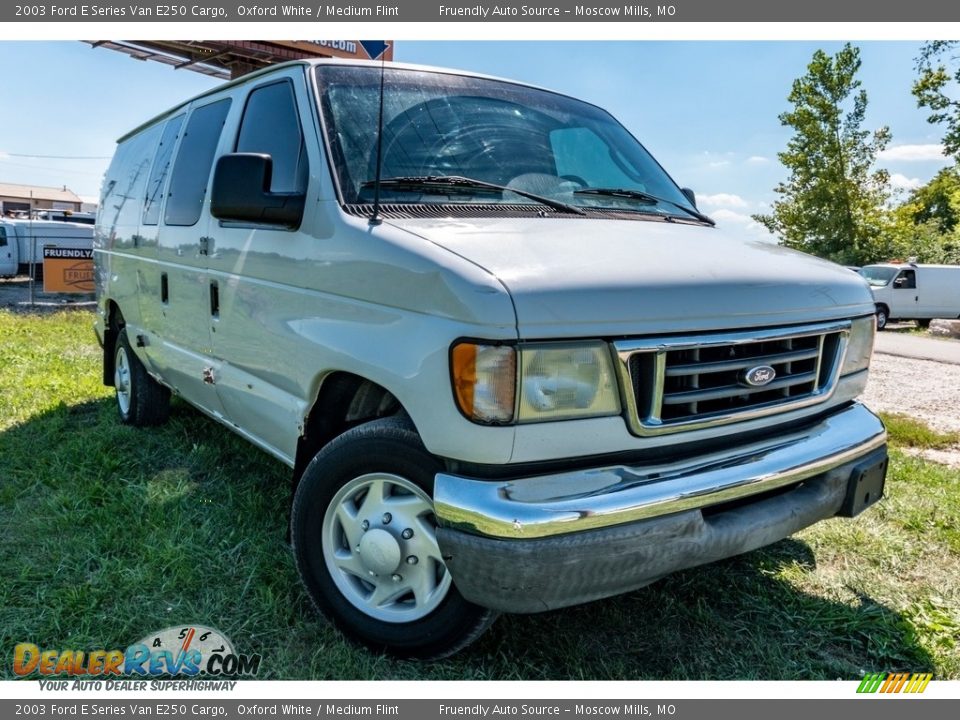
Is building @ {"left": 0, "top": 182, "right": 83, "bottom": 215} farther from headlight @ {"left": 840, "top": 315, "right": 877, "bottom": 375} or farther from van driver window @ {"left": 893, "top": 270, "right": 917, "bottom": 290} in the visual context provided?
headlight @ {"left": 840, "top": 315, "right": 877, "bottom": 375}

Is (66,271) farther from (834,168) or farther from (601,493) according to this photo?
(834,168)

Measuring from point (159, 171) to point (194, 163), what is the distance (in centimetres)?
70

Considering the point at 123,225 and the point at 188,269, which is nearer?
the point at 188,269

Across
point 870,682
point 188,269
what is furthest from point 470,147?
point 870,682

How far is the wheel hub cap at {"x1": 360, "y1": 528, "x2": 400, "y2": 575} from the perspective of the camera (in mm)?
2434

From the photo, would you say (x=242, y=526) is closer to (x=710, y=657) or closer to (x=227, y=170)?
(x=227, y=170)

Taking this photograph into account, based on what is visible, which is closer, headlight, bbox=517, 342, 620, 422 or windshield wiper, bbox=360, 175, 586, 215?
headlight, bbox=517, 342, 620, 422

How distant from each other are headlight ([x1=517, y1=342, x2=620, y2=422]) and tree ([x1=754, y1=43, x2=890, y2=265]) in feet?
107

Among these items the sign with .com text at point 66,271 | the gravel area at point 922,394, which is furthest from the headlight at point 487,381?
the sign with .com text at point 66,271

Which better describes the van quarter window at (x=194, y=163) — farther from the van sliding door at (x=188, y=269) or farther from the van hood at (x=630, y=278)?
the van hood at (x=630, y=278)

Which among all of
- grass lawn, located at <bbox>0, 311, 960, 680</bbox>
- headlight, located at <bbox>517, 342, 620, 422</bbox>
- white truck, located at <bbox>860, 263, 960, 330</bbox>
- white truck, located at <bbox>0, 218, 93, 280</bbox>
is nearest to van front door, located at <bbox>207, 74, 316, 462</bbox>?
grass lawn, located at <bbox>0, 311, 960, 680</bbox>

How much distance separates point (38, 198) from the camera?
6284 cm

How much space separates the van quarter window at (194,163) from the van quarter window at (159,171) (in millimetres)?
189

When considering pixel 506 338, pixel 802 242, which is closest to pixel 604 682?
pixel 506 338
